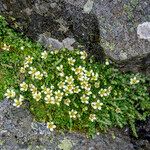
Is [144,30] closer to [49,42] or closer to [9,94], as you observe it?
[49,42]

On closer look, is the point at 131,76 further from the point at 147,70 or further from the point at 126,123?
the point at 126,123

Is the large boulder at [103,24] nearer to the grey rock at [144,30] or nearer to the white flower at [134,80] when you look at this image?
the grey rock at [144,30]

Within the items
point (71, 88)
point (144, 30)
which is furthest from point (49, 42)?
point (144, 30)

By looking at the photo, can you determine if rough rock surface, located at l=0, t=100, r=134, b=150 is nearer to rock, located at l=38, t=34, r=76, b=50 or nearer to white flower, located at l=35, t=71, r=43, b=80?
white flower, located at l=35, t=71, r=43, b=80

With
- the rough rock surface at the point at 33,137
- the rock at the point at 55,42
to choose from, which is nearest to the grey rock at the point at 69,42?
the rock at the point at 55,42

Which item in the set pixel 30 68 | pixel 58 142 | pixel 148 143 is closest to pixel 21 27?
pixel 30 68

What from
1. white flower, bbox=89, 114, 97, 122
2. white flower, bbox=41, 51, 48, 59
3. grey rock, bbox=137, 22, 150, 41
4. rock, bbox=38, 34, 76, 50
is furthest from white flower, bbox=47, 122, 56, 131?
grey rock, bbox=137, 22, 150, 41
